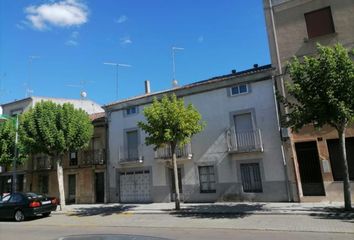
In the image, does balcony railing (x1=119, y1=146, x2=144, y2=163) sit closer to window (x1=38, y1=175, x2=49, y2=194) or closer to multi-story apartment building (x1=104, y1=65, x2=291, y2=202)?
multi-story apartment building (x1=104, y1=65, x2=291, y2=202)

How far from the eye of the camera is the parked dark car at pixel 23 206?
1584 centimetres

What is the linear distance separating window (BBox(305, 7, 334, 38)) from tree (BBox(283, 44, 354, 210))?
14.1ft

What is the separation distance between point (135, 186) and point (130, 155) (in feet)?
6.84

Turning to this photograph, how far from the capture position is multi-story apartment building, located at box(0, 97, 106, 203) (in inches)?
916

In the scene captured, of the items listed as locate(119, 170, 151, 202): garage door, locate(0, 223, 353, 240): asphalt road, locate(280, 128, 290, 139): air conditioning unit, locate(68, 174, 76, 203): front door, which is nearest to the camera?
locate(0, 223, 353, 240): asphalt road

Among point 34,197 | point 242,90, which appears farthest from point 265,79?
point 34,197

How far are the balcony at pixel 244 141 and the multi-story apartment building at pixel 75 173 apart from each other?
376 inches

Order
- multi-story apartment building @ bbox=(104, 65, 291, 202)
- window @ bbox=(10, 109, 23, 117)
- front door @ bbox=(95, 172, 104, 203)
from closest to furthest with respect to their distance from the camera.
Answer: multi-story apartment building @ bbox=(104, 65, 291, 202) → front door @ bbox=(95, 172, 104, 203) → window @ bbox=(10, 109, 23, 117)

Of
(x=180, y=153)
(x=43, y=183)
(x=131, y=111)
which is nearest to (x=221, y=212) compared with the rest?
(x=180, y=153)

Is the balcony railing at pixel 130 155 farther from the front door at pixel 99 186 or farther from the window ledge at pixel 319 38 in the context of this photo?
the window ledge at pixel 319 38

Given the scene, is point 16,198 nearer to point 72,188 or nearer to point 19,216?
point 19,216

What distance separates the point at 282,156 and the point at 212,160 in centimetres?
398

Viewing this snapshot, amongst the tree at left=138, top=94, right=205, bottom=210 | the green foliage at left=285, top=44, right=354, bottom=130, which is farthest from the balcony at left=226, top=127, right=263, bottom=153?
the green foliage at left=285, top=44, right=354, bottom=130

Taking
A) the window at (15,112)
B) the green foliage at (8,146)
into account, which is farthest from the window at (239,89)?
the window at (15,112)
